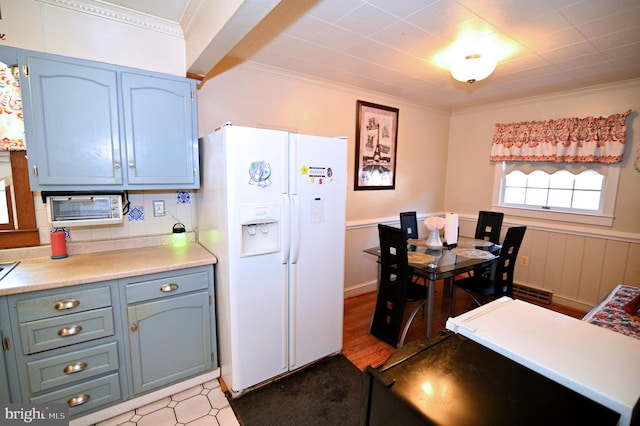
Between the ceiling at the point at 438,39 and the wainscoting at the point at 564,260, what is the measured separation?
1.60 metres

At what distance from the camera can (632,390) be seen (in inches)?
28.1

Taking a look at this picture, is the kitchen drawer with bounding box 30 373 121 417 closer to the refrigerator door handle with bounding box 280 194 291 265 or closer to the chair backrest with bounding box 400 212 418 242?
the refrigerator door handle with bounding box 280 194 291 265

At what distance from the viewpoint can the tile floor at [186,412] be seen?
1.73m

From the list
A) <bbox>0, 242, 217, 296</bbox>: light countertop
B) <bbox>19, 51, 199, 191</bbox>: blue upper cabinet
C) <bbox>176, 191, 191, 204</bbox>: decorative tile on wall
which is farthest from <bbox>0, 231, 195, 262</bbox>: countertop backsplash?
<bbox>19, 51, 199, 191</bbox>: blue upper cabinet

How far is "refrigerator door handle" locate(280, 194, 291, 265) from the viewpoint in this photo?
6.28ft

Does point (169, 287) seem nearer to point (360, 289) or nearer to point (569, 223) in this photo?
point (360, 289)

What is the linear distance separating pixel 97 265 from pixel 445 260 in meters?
2.51

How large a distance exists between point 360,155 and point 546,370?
2.82m

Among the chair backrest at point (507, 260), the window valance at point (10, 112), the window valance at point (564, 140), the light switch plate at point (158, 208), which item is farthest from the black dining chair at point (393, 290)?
the window valance at point (10, 112)

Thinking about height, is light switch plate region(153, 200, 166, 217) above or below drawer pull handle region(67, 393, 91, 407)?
above

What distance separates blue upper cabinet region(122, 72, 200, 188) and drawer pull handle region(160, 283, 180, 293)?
27.1 inches

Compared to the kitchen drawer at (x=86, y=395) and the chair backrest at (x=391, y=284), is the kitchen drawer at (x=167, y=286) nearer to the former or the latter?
the kitchen drawer at (x=86, y=395)

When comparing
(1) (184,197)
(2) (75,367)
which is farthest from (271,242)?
(2) (75,367)

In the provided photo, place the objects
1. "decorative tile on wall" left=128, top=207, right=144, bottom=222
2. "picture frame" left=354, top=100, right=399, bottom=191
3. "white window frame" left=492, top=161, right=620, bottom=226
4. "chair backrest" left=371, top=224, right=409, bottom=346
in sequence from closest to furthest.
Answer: "decorative tile on wall" left=128, top=207, right=144, bottom=222, "chair backrest" left=371, top=224, right=409, bottom=346, "white window frame" left=492, top=161, right=620, bottom=226, "picture frame" left=354, top=100, right=399, bottom=191
